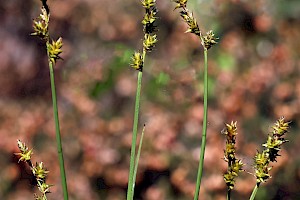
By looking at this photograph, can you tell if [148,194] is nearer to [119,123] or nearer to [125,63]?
[119,123]

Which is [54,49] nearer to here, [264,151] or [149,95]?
[264,151]

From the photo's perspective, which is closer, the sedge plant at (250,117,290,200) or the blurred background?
the sedge plant at (250,117,290,200)

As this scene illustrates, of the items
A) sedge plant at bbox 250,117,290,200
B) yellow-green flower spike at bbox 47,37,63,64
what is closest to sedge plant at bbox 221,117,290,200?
sedge plant at bbox 250,117,290,200

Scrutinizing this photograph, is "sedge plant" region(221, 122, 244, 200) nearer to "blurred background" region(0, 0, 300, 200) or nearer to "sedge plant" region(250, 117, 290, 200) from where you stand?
"sedge plant" region(250, 117, 290, 200)

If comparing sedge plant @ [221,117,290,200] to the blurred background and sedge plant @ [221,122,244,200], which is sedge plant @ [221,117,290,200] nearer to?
sedge plant @ [221,122,244,200]

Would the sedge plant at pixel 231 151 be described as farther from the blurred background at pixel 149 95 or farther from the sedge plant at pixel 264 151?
the blurred background at pixel 149 95

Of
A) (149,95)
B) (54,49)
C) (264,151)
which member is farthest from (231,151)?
(149,95)

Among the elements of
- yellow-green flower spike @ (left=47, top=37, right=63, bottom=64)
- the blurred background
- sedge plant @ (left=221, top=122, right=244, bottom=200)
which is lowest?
sedge plant @ (left=221, top=122, right=244, bottom=200)

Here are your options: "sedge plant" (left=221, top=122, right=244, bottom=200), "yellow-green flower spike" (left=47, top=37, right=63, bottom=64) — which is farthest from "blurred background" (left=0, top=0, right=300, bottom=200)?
"yellow-green flower spike" (left=47, top=37, right=63, bottom=64)

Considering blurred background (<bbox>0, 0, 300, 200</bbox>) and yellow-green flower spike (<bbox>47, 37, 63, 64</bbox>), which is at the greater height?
blurred background (<bbox>0, 0, 300, 200</bbox>)
